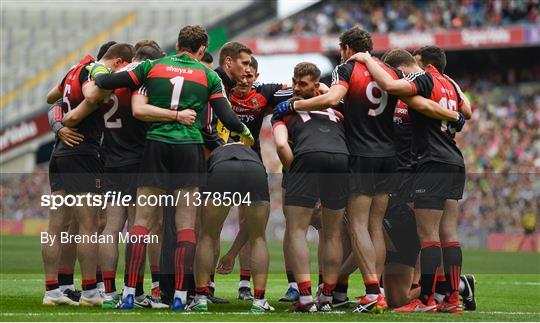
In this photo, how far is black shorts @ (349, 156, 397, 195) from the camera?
8766 millimetres

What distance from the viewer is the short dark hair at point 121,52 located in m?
9.26

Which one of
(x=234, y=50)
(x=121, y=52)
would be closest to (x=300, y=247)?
(x=234, y=50)

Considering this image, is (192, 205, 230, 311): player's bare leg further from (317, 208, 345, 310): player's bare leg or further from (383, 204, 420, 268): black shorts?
(383, 204, 420, 268): black shorts

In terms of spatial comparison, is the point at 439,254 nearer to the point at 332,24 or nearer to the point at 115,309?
the point at 115,309

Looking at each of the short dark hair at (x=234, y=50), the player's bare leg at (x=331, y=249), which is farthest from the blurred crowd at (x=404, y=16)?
the player's bare leg at (x=331, y=249)

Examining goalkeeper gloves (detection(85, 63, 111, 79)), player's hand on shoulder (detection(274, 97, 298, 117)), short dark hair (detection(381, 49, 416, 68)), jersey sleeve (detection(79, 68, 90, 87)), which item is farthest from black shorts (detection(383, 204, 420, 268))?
jersey sleeve (detection(79, 68, 90, 87))

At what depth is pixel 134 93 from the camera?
859 cm

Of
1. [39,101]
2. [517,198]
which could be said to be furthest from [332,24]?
[517,198]

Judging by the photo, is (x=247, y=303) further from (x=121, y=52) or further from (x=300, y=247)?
(x=121, y=52)

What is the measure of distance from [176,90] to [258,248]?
5.01 feet

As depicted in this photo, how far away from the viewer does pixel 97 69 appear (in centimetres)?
884

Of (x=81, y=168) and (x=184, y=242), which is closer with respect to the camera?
(x=184, y=242)

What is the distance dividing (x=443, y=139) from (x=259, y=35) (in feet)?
98.8

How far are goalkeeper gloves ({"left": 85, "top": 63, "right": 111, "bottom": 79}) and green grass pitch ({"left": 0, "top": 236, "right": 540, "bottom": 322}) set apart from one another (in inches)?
80.4
